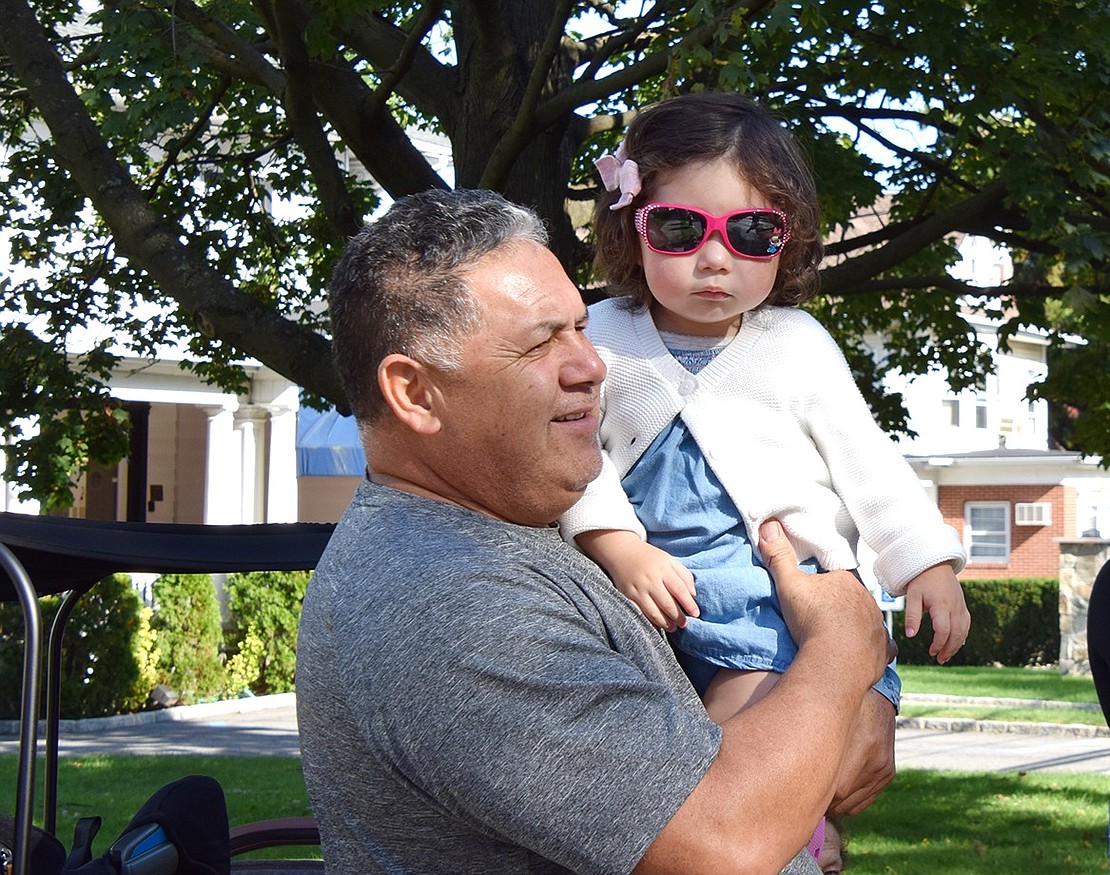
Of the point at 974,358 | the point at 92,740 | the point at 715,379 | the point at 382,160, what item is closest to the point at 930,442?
the point at 974,358

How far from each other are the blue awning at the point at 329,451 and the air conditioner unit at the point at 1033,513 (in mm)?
18417

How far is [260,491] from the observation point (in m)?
21.6

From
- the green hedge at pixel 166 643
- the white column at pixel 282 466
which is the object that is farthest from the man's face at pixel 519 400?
the white column at pixel 282 466

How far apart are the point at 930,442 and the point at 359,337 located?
3396 cm

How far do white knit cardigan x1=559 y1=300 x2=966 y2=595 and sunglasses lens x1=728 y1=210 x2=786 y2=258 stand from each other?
0.15m

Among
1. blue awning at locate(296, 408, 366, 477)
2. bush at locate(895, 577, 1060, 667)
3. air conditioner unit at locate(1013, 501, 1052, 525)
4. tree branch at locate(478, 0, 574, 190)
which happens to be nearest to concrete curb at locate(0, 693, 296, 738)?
blue awning at locate(296, 408, 366, 477)

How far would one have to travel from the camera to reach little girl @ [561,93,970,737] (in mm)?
2387

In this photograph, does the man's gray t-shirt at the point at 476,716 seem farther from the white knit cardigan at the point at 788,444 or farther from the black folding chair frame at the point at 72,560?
the black folding chair frame at the point at 72,560

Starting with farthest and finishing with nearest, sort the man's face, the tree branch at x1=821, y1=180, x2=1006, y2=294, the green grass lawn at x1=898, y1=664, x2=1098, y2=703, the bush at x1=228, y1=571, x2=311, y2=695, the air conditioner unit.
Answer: the air conditioner unit
the green grass lawn at x1=898, y1=664, x2=1098, y2=703
the bush at x1=228, y1=571, x2=311, y2=695
the tree branch at x1=821, y1=180, x2=1006, y2=294
the man's face

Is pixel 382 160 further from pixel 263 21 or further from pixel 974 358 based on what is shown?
pixel 974 358

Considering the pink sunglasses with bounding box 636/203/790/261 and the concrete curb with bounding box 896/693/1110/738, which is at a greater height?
the pink sunglasses with bounding box 636/203/790/261

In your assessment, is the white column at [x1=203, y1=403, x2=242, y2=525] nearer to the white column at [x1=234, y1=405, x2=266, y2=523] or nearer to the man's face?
the white column at [x1=234, y1=405, x2=266, y2=523]

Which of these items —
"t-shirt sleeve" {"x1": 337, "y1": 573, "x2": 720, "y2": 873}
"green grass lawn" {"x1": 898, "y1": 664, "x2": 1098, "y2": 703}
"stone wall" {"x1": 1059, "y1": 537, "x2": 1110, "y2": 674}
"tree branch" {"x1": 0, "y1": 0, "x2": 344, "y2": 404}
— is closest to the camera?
"t-shirt sleeve" {"x1": 337, "y1": 573, "x2": 720, "y2": 873}

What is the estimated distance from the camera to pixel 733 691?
2.28 metres
